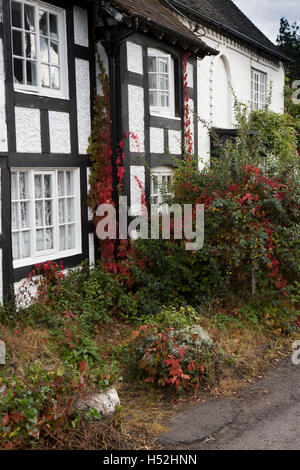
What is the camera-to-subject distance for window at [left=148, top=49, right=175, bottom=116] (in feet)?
31.8

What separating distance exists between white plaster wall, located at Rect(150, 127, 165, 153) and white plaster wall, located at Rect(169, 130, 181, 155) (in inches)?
10.9

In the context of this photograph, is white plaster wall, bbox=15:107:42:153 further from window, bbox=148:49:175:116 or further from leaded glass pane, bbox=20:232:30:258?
window, bbox=148:49:175:116

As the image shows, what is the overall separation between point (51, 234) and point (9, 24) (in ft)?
9.63

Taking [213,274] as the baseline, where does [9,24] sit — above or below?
above

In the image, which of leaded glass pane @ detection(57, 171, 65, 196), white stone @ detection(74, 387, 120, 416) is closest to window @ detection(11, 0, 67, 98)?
leaded glass pane @ detection(57, 171, 65, 196)

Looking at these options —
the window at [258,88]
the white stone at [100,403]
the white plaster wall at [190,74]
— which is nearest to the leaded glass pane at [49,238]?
the white stone at [100,403]

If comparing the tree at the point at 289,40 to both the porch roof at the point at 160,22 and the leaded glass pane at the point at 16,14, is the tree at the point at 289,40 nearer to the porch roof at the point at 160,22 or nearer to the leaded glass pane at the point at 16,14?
the porch roof at the point at 160,22

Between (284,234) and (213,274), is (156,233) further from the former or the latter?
(284,234)

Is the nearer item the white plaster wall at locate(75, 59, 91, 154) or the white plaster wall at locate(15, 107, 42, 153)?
the white plaster wall at locate(15, 107, 42, 153)

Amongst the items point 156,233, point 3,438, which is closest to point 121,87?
point 156,233

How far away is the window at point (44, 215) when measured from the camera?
23.5ft

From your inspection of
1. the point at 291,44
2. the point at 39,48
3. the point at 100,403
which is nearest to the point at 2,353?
the point at 100,403

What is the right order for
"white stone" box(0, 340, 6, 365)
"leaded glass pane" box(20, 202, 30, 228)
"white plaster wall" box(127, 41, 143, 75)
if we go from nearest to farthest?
"white stone" box(0, 340, 6, 365) → "leaded glass pane" box(20, 202, 30, 228) → "white plaster wall" box(127, 41, 143, 75)
